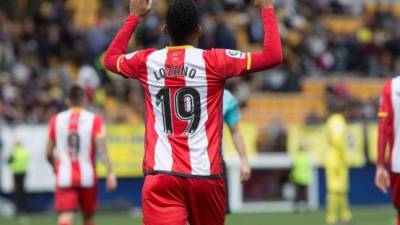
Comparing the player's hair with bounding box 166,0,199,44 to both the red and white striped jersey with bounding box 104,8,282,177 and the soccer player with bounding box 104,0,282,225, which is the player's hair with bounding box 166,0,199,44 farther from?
the red and white striped jersey with bounding box 104,8,282,177

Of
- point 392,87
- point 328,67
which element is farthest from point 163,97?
point 328,67

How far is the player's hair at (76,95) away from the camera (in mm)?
13898

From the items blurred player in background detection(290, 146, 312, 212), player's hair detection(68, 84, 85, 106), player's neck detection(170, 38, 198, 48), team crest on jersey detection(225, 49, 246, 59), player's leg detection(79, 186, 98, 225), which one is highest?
player's neck detection(170, 38, 198, 48)

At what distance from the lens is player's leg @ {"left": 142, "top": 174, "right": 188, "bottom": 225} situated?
7641mm

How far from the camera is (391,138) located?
10500 millimetres

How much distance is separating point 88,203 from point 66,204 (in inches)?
13.2

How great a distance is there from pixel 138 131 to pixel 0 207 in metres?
Answer: 3.69

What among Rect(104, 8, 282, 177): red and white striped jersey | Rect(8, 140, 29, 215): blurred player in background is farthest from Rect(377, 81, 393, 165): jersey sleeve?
Rect(8, 140, 29, 215): blurred player in background

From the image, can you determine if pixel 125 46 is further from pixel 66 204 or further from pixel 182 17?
pixel 66 204

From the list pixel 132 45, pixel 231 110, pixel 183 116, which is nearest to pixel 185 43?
pixel 183 116

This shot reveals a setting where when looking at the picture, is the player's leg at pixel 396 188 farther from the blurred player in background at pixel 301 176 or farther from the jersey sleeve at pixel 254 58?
the blurred player in background at pixel 301 176

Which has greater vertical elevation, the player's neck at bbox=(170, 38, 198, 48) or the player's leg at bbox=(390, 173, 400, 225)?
the player's neck at bbox=(170, 38, 198, 48)

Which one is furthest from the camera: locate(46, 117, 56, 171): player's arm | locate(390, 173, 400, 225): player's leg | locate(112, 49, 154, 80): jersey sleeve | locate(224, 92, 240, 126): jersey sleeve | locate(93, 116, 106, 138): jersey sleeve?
locate(93, 116, 106, 138): jersey sleeve

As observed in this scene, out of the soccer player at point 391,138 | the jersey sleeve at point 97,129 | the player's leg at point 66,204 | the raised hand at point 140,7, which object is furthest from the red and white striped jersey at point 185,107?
the jersey sleeve at point 97,129
